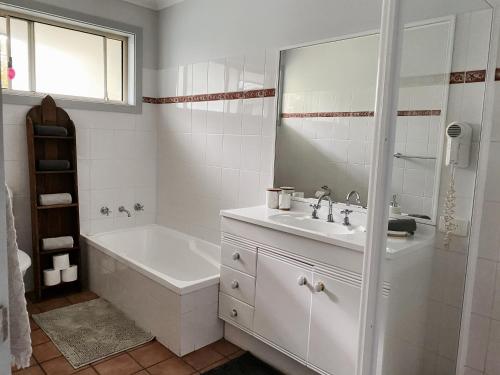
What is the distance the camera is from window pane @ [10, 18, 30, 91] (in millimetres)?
3000

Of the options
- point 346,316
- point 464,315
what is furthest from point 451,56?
point 346,316

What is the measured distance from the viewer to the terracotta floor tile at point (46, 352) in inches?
91.4

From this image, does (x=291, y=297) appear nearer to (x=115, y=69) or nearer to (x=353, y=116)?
(x=353, y=116)

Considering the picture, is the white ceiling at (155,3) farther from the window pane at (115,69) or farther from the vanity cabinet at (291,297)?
the vanity cabinet at (291,297)

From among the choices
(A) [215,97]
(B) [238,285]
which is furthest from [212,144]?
(B) [238,285]

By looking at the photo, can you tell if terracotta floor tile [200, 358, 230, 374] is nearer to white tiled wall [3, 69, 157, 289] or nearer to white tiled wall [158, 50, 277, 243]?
white tiled wall [158, 50, 277, 243]

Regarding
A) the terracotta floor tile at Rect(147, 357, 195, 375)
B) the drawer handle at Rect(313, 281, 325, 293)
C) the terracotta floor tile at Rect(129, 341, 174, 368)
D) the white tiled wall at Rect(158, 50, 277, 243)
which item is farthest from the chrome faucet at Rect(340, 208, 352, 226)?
the terracotta floor tile at Rect(129, 341, 174, 368)

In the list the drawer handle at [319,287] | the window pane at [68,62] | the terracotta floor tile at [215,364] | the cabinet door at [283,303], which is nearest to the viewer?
the drawer handle at [319,287]

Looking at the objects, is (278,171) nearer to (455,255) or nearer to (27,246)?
(455,255)

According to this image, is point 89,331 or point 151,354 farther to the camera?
point 89,331

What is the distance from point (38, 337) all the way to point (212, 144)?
6.13 feet

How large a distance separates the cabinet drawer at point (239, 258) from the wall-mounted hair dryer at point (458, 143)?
120 centimetres

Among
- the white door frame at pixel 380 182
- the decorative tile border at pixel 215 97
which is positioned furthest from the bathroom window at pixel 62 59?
the white door frame at pixel 380 182

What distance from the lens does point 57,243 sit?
10.1 ft
